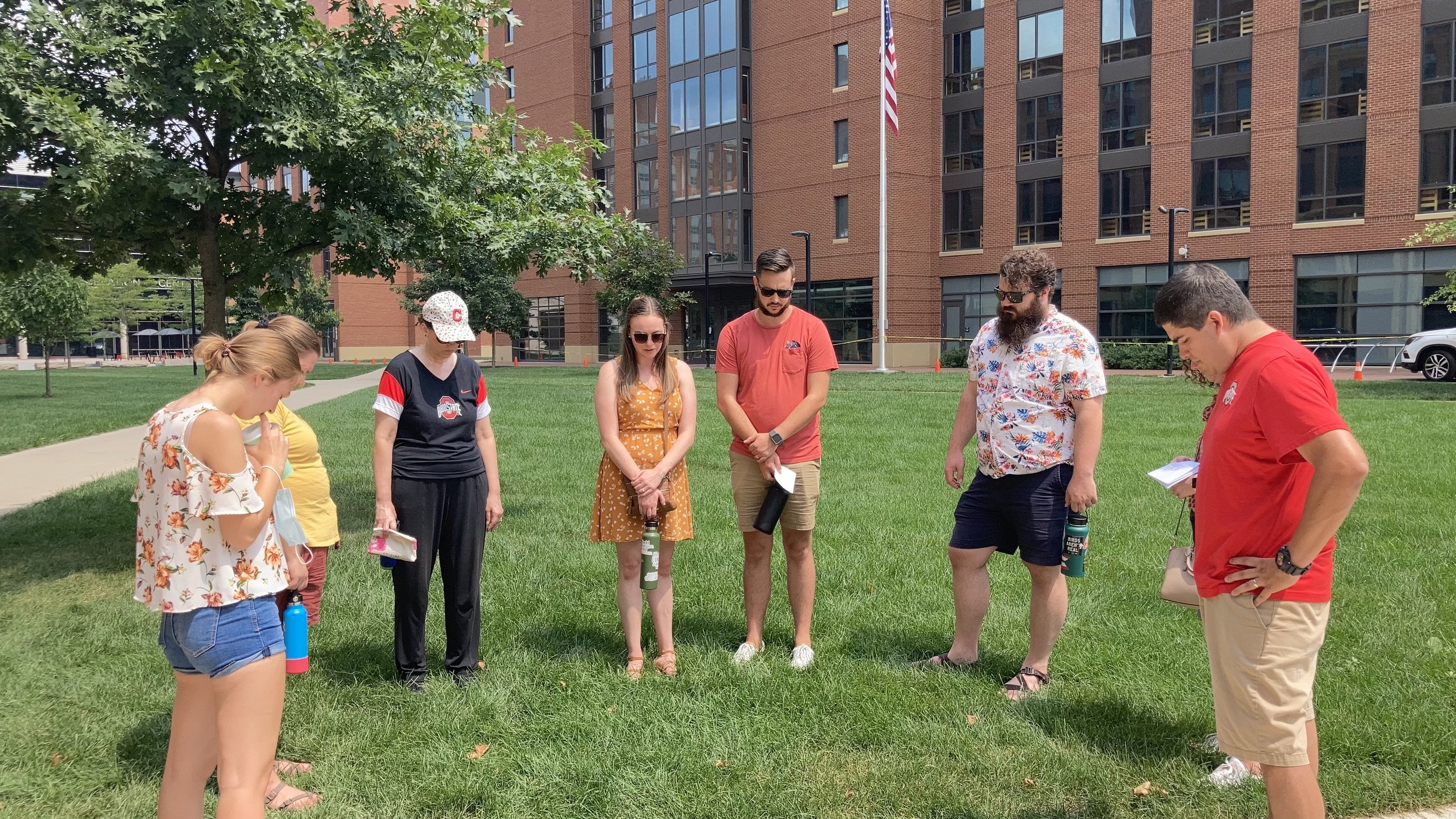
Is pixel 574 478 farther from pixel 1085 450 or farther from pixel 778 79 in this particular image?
pixel 778 79

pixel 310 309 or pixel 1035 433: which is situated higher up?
pixel 310 309

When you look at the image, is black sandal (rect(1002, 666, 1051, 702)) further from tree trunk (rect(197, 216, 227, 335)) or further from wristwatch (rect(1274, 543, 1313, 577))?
tree trunk (rect(197, 216, 227, 335))

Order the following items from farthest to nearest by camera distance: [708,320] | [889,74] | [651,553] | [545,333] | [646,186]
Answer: [545,333]
[646,186]
[708,320]
[889,74]
[651,553]

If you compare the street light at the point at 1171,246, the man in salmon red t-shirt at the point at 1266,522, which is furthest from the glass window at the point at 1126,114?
the man in salmon red t-shirt at the point at 1266,522

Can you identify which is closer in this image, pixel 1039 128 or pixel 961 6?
pixel 1039 128

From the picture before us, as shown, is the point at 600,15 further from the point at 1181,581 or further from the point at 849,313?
the point at 1181,581

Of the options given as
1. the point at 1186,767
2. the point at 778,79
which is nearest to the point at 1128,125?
the point at 778,79

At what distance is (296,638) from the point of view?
3.14 m

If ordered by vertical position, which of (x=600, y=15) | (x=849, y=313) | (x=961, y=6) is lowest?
(x=849, y=313)

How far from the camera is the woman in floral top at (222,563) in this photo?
2623mm

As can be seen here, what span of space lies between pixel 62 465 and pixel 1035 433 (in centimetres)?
1382

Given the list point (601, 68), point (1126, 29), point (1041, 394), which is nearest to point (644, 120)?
point (601, 68)

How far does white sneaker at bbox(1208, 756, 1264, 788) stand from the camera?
3699 millimetres

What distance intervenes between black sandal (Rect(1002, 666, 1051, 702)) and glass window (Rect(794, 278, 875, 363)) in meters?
38.9
